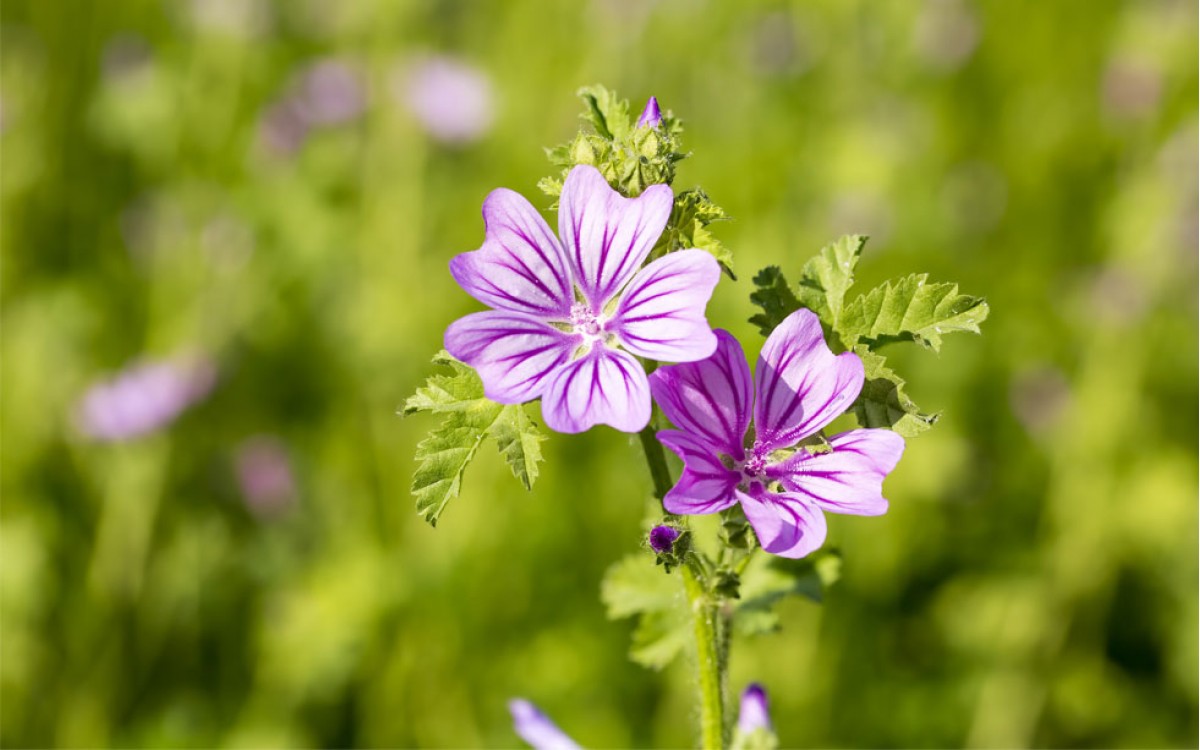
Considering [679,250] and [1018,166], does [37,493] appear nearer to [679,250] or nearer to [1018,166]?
[679,250]

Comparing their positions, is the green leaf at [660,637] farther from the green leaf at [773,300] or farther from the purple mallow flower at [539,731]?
the green leaf at [773,300]

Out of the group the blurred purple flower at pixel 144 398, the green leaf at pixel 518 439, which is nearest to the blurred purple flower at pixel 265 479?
the blurred purple flower at pixel 144 398

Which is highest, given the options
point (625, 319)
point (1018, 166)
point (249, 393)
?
point (1018, 166)

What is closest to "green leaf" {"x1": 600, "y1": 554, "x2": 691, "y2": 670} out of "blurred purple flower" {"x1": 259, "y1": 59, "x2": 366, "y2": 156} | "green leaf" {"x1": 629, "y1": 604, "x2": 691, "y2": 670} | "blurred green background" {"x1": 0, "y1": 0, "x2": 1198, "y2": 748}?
"green leaf" {"x1": 629, "y1": 604, "x2": 691, "y2": 670}

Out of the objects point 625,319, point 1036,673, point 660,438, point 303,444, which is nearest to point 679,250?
point 625,319

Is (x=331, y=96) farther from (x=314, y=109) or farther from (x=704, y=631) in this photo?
(x=704, y=631)

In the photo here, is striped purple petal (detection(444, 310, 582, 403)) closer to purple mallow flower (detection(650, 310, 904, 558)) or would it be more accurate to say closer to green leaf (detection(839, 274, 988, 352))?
purple mallow flower (detection(650, 310, 904, 558))

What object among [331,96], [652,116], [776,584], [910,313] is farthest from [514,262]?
[331,96]
